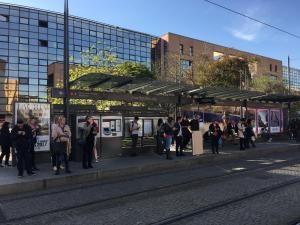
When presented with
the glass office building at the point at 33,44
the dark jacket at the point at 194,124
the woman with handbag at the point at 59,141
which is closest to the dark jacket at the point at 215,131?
the dark jacket at the point at 194,124

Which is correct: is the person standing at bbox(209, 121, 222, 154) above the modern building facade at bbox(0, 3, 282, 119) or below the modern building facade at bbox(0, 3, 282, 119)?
below

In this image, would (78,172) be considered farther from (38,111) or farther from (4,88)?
(4,88)

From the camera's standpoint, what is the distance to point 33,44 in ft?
193

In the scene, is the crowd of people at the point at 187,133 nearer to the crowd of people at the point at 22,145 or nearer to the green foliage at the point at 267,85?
the crowd of people at the point at 22,145

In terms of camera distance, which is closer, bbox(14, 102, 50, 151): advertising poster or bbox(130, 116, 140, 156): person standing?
bbox(14, 102, 50, 151): advertising poster

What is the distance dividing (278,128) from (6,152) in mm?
18278

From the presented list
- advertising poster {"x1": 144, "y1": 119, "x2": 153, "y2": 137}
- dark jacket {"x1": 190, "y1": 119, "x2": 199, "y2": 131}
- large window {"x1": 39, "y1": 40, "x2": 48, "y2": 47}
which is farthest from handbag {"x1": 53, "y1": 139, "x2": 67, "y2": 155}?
large window {"x1": 39, "y1": 40, "x2": 48, "y2": 47}

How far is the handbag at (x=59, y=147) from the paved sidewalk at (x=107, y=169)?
67cm

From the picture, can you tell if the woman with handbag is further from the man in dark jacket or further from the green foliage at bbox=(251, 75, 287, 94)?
the green foliage at bbox=(251, 75, 287, 94)

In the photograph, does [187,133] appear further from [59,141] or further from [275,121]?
[275,121]

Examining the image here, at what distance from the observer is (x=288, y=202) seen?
8164 millimetres

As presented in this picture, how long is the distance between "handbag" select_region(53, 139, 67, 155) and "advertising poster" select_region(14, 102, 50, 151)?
2.26 metres

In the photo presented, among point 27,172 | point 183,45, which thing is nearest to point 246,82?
point 183,45

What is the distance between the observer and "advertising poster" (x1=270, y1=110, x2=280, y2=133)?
979 inches
